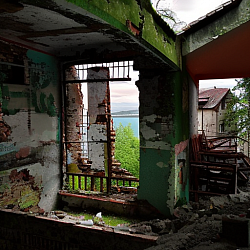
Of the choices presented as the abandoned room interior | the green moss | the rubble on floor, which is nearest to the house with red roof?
the abandoned room interior

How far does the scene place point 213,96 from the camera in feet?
61.8

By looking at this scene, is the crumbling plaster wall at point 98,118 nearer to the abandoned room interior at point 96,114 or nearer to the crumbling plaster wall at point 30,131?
the abandoned room interior at point 96,114

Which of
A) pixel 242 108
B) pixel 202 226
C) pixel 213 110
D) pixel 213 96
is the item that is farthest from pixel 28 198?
pixel 213 96

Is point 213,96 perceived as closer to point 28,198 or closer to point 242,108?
point 242,108

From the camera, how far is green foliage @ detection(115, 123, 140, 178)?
24.4 m

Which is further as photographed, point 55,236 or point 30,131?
point 30,131

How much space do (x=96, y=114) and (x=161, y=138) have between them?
197cm

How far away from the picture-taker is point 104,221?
17.9 ft

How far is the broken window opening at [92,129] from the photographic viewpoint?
618cm

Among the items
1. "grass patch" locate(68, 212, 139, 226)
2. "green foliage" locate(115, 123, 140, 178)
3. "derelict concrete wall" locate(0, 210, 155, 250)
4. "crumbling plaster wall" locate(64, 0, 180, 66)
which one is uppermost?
"crumbling plaster wall" locate(64, 0, 180, 66)

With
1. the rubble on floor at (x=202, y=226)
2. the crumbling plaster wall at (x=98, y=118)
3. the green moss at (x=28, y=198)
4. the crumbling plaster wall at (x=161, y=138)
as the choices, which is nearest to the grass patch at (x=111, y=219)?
the rubble on floor at (x=202, y=226)

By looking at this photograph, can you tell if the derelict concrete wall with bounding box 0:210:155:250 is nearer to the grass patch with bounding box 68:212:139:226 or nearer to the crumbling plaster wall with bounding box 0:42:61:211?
the crumbling plaster wall with bounding box 0:42:61:211

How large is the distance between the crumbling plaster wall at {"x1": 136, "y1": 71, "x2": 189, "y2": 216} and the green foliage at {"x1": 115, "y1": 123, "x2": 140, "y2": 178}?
1827cm

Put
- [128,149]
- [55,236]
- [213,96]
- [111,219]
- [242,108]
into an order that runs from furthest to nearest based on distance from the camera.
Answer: [128,149] < [213,96] < [242,108] < [111,219] < [55,236]
